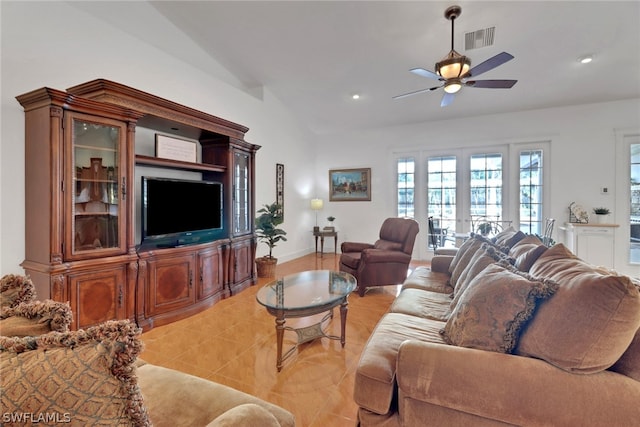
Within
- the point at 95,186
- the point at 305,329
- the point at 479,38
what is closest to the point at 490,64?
the point at 479,38

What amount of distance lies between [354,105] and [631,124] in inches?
180

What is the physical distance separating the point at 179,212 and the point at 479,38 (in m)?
4.05

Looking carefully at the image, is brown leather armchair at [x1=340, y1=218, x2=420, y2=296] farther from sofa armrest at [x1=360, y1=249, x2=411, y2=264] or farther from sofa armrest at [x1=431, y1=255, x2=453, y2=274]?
sofa armrest at [x1=431, y1=255, x2=453, y2=274]

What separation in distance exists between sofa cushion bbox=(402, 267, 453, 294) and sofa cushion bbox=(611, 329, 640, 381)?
1.40 metres

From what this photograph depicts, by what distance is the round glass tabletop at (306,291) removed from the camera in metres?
2.22

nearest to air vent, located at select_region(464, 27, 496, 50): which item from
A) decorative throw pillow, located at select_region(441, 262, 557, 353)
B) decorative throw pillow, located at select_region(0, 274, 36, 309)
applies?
decorative throw pillow, located at select_region(441, 262, 557, 353)

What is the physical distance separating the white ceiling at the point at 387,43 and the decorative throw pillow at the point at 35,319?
329 cm

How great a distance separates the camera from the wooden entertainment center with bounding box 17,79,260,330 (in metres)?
2.22

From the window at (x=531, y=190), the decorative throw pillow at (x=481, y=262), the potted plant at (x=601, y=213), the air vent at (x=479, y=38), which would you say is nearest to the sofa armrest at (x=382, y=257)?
the decorative throw pillow at (x=481, y=262)

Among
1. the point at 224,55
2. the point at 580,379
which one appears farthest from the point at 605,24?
the point at 224,55

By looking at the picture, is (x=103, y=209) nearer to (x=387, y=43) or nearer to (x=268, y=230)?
(x=268, y=230)

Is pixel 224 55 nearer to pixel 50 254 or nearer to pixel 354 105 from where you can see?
pixel 354 105

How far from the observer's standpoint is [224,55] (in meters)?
4.19

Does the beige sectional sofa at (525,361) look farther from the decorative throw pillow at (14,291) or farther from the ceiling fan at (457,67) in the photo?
the ceiling fan at (457,67)
